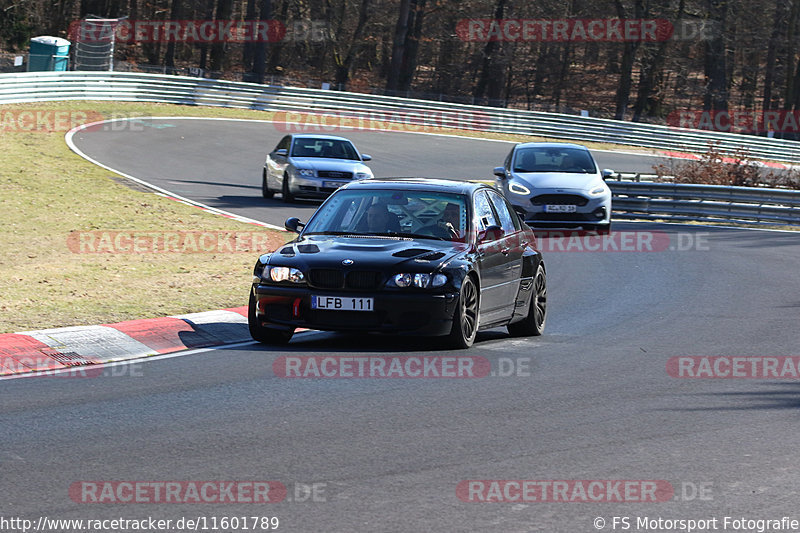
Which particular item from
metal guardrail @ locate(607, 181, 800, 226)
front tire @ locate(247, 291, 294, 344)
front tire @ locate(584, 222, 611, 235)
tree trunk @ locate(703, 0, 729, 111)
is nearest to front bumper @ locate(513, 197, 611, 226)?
front tire @ locate(584, 222, 611, 235)

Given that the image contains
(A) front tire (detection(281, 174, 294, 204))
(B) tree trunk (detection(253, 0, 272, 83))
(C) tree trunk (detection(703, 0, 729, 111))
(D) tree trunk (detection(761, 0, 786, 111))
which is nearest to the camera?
(A) front tire (detection(281, 174, 294, 204))

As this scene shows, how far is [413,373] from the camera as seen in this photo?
9.01m

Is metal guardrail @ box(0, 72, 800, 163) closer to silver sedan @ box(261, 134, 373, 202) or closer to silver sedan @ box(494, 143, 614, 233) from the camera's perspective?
silver sedan @ box(261, 134, 373, 202)

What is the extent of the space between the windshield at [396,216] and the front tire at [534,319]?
1.34m

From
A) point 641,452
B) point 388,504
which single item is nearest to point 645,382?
point 641,452

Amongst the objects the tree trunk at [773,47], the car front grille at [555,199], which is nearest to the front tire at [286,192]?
the car front grille at [555,199]

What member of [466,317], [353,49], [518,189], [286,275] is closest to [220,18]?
[353,49]

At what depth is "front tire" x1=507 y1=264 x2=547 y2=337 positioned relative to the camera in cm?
1156

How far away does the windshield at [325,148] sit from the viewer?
25734mm

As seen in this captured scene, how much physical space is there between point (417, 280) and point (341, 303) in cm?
65

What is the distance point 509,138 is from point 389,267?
38385 mm

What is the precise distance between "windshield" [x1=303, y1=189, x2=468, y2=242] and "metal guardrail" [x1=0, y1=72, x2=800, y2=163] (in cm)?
3387

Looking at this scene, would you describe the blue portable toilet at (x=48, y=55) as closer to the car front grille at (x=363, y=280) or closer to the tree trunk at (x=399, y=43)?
the tree trunk at (x=399, y=43)

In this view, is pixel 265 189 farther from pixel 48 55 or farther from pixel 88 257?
pixel 48 55
